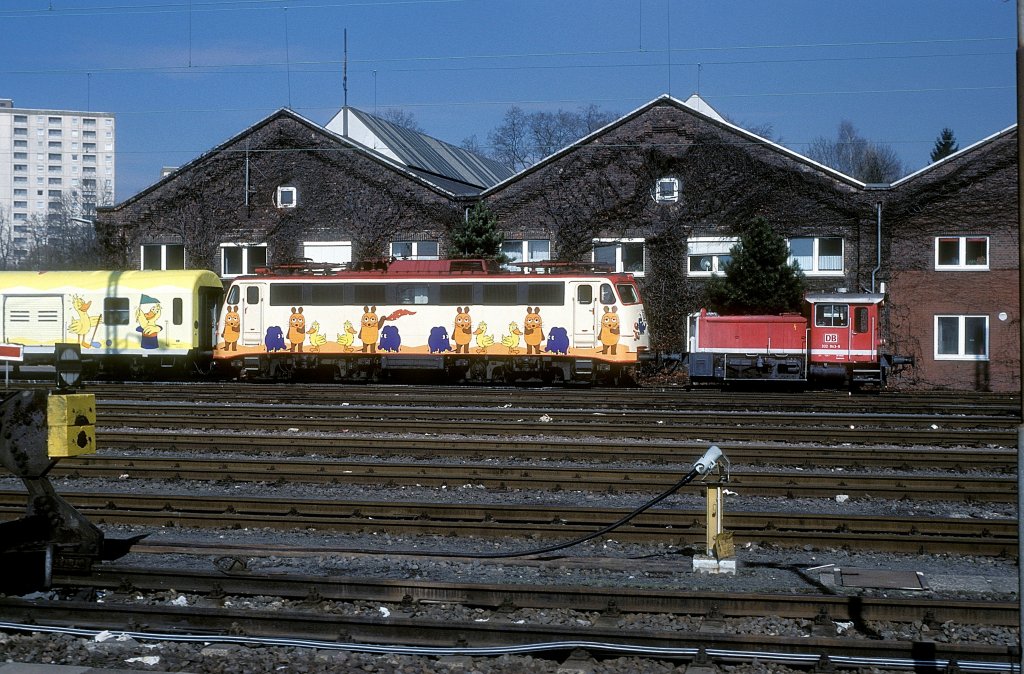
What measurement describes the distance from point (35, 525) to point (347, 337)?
2186 centimetres

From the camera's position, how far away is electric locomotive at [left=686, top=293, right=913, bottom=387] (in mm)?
28328

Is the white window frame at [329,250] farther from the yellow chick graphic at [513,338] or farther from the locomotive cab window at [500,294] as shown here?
the yellow chick graphic at [513,338]

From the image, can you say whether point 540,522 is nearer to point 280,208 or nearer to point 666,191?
point 666,191

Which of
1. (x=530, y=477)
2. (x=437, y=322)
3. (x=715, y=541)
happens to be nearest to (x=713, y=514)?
(x=715, y=541)

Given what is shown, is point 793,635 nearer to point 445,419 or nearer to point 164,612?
point 164,612

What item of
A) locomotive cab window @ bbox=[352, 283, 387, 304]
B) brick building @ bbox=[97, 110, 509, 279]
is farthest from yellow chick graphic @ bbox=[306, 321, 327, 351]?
brick building @ bbox=[97, 110, 509, 279]

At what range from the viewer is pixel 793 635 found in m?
7.15

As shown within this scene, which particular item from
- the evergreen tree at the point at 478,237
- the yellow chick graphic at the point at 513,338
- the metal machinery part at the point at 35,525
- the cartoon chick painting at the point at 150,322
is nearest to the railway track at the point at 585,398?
the yellow chick graphic at the point at 513,338

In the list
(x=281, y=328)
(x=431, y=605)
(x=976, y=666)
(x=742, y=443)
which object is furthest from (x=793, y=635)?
(x=281, y=328)

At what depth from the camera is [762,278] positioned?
105ft

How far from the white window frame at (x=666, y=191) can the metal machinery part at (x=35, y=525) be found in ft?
97.3

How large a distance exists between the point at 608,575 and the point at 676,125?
2955cm

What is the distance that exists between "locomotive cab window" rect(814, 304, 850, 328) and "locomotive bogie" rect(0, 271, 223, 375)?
58.4ft

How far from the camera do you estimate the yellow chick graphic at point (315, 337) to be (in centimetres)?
3028
